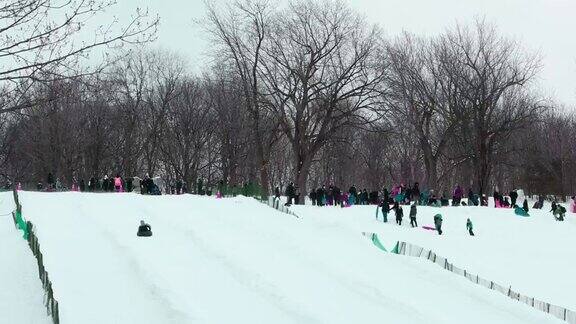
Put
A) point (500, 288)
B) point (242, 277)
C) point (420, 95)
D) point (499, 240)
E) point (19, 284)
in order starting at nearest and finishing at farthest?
point (19, 284) → point (242, 277) → point (500, 288) → point (499, 240) → point (420, 95)

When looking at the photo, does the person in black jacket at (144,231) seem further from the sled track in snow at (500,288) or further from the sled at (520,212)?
the sled at (520,212)

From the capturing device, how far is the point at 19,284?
701 inches

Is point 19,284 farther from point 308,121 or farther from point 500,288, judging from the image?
point 308,121

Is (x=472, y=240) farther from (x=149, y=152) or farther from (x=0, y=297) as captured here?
(x=149, y=152)

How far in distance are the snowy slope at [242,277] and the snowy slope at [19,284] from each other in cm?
46

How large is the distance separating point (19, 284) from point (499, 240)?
23.0 metres

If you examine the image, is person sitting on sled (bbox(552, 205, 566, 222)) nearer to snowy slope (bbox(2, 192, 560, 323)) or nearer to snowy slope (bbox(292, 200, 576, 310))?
snowy slope (bbox(292, 200, 576, 310))

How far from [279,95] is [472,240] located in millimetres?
24030

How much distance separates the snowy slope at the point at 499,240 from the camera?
24.0 m

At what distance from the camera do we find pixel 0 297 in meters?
16.7

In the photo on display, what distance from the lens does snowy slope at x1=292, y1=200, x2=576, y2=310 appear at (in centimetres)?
2402

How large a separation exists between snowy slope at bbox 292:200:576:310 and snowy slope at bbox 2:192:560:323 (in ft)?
11.3

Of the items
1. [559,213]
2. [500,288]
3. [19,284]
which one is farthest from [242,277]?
[559,213]

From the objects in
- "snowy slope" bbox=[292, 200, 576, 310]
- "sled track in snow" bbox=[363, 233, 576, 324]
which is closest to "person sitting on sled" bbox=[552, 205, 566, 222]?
"snowy slope" bbox=[292, 200, 576, 310]
